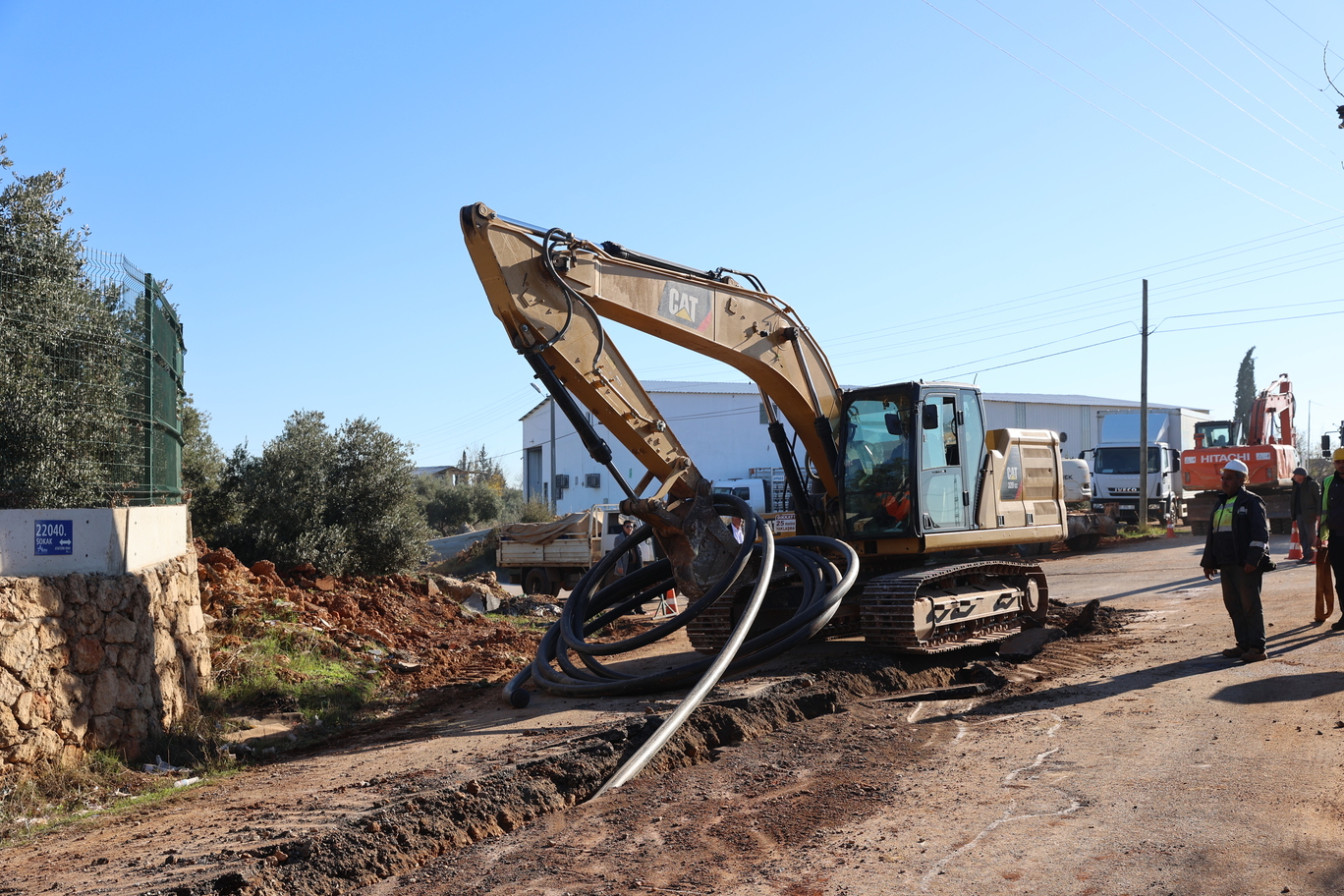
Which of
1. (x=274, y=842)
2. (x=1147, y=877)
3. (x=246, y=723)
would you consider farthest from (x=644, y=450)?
(x=1147, y=877)

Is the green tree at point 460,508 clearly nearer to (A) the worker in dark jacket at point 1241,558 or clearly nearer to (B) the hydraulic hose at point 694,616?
(B) the hydraulic hose at point 694,616

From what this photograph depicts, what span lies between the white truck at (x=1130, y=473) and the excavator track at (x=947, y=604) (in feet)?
65.8

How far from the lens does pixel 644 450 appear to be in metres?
9.27

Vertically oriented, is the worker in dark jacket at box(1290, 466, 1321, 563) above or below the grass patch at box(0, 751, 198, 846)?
above

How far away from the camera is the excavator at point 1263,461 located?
2514 cm

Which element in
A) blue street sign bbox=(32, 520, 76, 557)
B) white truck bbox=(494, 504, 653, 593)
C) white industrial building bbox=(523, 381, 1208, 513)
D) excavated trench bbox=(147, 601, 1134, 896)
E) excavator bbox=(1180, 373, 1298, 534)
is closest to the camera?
excavated trench bbox=(147, 601, 1134, 896)

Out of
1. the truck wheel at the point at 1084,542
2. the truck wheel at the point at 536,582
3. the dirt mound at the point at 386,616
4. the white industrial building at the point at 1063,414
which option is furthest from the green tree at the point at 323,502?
the white industrial building at the point at 1063,414

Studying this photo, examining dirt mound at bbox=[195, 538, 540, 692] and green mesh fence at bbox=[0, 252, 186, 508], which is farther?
dirt mound at bbox=[195, 538, 540, 692]

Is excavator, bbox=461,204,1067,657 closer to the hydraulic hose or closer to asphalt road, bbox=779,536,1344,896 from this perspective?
the hydraulic hose

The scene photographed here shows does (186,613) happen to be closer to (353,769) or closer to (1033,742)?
(353,769)

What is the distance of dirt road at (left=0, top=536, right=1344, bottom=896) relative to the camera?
15.6 feet

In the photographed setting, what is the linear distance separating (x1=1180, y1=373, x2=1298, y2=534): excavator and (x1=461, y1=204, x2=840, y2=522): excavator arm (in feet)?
60.9

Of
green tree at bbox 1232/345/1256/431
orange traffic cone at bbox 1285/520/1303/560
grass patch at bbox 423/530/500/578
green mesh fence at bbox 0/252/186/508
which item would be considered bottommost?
grass patch at bbox 423/530/500/578

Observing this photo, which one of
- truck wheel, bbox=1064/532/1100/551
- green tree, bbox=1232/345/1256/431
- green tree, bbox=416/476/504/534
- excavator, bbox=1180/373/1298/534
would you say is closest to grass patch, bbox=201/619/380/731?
truck wheel, bbox=1064/532/1100/551
